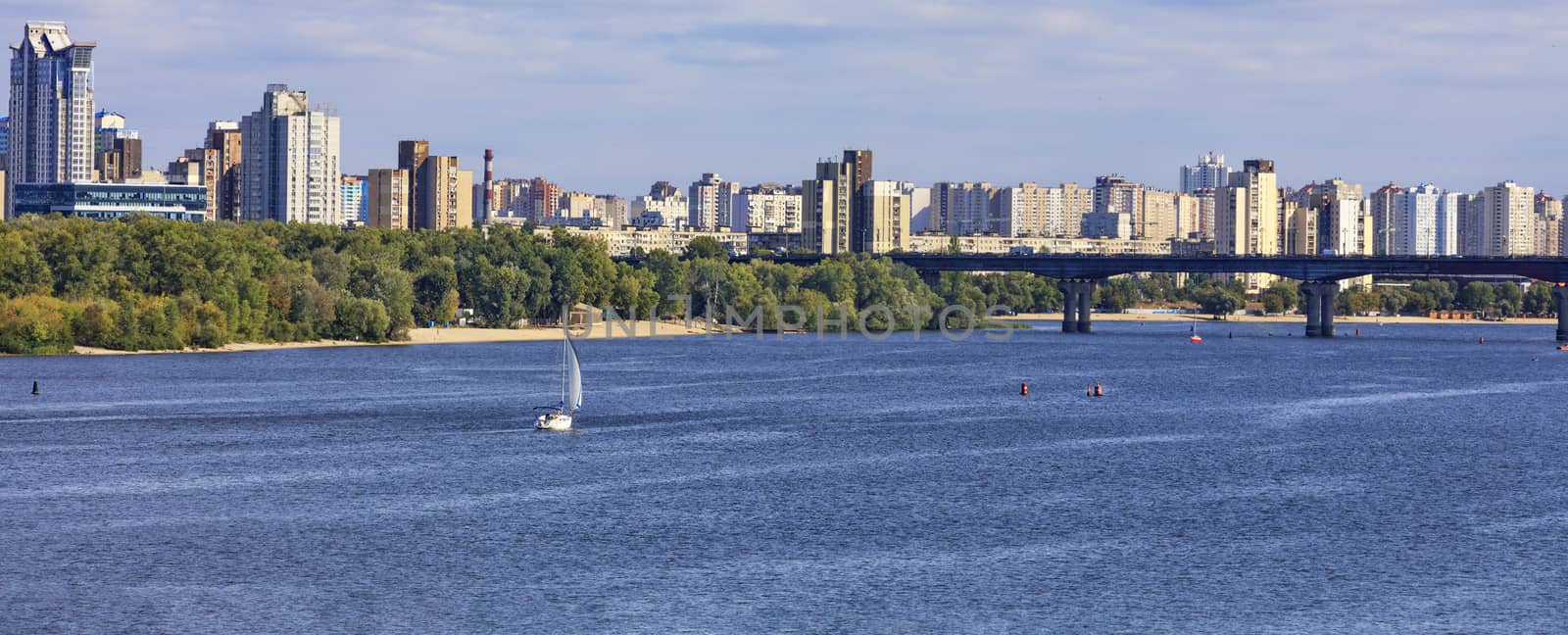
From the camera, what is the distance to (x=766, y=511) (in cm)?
6675

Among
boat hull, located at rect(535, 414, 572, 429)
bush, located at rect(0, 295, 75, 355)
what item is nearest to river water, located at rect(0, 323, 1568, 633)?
boat hull, located at rect(535, 414, 572, 429)

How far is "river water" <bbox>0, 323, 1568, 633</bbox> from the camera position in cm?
4978

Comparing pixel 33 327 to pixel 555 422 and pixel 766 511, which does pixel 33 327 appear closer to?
pixel 555 422

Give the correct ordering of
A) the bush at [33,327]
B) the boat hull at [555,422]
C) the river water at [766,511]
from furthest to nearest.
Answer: the bush at [33,327] → the boat hull at [555,422] → the river water at [766,511]

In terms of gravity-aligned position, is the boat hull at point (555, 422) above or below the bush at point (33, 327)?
below

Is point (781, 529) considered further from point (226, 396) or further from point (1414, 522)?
point (226, 396)

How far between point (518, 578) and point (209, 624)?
9.66 metres

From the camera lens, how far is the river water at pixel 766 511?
163ft

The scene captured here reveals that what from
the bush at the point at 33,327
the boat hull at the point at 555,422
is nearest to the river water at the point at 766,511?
the boat hull at the point at 555,422

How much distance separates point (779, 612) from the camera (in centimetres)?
4925

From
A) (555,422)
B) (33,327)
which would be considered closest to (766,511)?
(555,422)

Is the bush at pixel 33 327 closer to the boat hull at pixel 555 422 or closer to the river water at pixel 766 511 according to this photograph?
the river water at pixel 766 511

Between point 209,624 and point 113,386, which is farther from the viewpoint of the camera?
point 113,386

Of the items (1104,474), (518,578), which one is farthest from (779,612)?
(1104,474)
